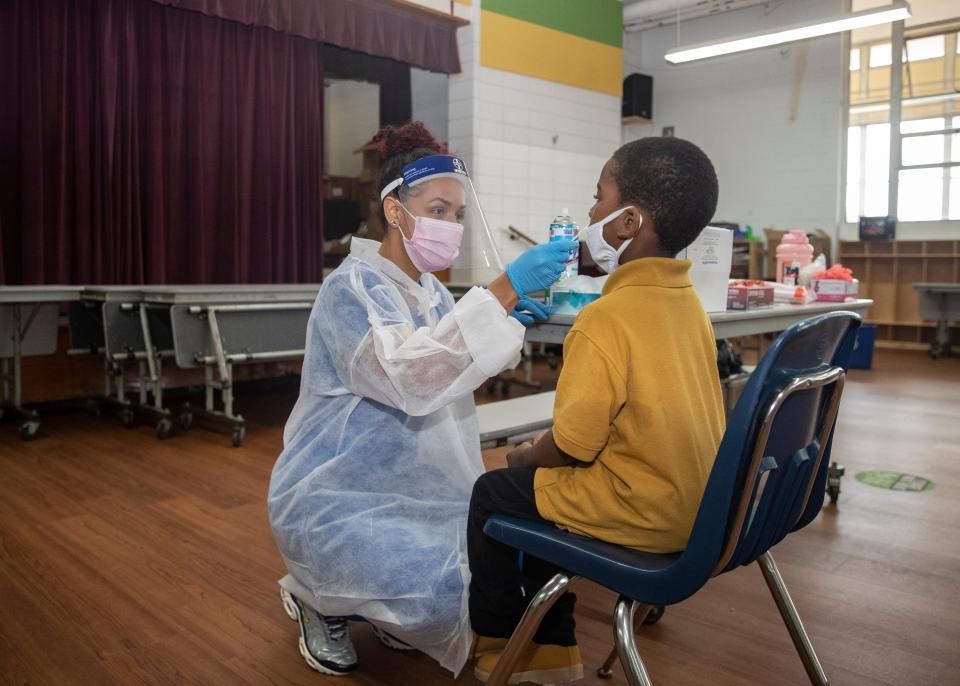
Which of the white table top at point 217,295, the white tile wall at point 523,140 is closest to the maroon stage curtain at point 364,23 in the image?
the white tile wall at point 523,140

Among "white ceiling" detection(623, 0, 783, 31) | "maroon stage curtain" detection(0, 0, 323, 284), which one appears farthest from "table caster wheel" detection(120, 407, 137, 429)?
"white ceiling" detection(623, 0, 783, 31)

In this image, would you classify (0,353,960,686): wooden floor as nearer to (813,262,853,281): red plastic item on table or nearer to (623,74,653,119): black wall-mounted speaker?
(813,262,853,281): red plastic item on table

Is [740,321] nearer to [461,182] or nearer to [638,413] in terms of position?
[461,182]

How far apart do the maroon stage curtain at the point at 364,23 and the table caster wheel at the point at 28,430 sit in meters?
2.46

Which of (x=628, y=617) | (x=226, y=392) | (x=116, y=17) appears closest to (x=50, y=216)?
(x=116, y=17)

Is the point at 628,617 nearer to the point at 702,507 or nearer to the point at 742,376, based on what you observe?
the point at 702,507

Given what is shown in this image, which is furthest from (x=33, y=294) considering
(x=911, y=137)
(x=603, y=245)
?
(x=911, y=137)

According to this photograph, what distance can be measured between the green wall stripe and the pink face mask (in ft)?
16.4

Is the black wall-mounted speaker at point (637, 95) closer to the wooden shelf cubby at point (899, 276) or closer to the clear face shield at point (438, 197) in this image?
the wooden shelf cubby at point (899, 276)

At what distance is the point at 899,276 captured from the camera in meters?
7.65

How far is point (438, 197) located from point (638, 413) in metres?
0.71

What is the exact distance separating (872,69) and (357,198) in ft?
18.9

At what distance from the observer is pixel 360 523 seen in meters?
1.46

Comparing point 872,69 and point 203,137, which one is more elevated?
point 872,69
